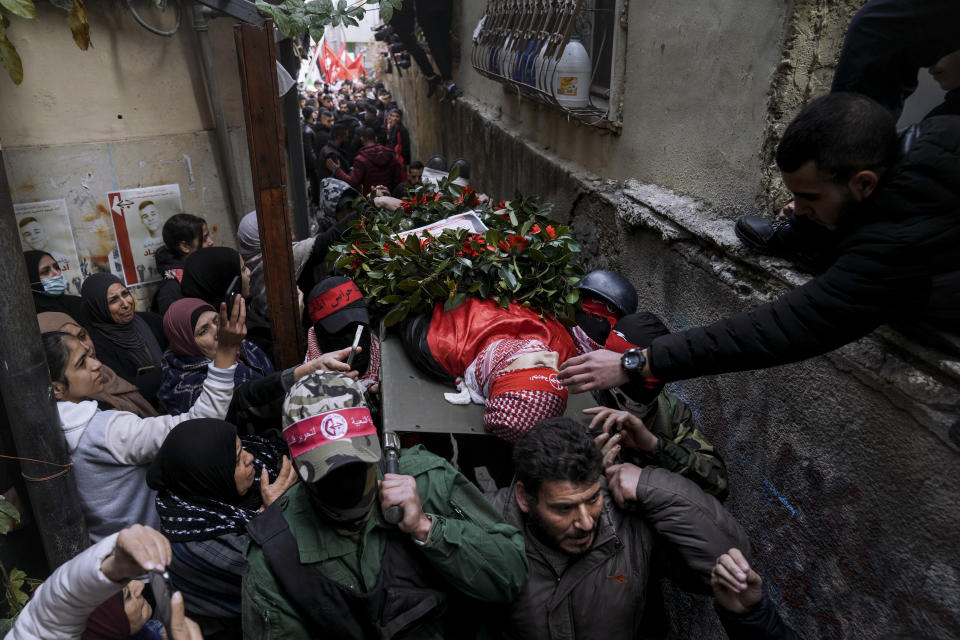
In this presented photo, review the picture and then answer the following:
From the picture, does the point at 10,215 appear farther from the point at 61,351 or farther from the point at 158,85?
the point at 158,85

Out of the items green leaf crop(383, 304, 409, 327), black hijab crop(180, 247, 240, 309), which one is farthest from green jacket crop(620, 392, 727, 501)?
black hijab crop(180, 247, 240, 309)

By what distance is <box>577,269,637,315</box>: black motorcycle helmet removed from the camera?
307 cm

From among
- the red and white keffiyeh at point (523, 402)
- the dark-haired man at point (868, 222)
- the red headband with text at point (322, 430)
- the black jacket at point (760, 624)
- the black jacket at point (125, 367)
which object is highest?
the dark-haired man at point (868, 222)

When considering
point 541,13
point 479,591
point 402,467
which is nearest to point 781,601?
point 479,591

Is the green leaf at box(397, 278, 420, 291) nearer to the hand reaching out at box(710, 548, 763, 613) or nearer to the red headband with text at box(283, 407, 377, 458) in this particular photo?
the red headband with text at box(283, 407, 377, 458)

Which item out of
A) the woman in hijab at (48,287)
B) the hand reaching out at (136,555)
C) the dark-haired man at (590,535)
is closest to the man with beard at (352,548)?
the dark-haired man at (590,535)

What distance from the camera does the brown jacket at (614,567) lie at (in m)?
2.08

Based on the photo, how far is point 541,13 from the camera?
214 inches

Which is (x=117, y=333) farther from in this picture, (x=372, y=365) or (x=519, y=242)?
(x=519, y=242)

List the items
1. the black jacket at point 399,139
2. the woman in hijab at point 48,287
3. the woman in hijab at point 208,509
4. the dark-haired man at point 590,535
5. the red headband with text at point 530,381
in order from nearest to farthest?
1. the dark-haired man at point 590,535
2. the woman in hijab at point 208,509
3. the red headband with text at point 530,381
4. the woman in hijab at point 48,287
5. the black jacket at point 399,139

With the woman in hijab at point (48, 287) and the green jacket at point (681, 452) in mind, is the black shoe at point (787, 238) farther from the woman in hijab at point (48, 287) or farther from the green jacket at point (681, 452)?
the woman in hijab at point (48, 287)

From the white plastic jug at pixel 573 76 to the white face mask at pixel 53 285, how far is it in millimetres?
3538

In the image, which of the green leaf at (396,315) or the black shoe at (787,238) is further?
the green leaf at (396,315)

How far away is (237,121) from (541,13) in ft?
8.90
